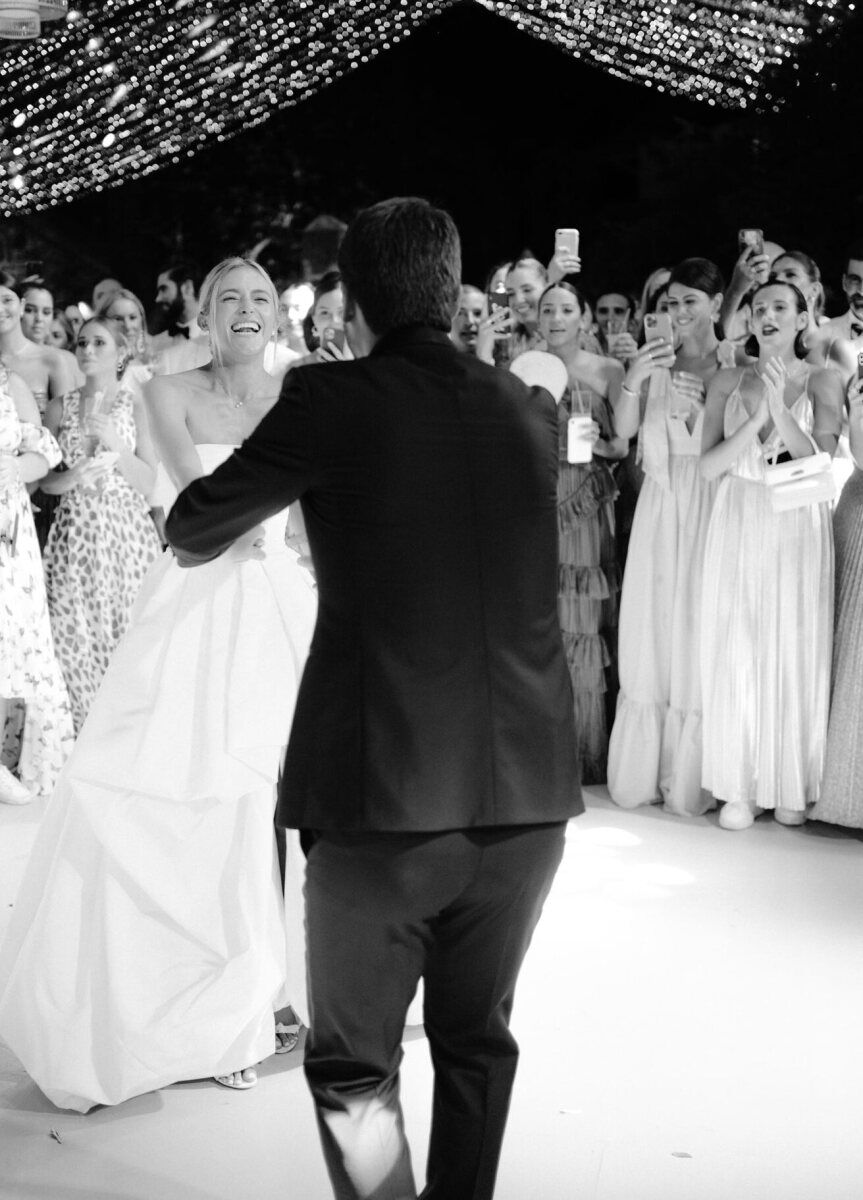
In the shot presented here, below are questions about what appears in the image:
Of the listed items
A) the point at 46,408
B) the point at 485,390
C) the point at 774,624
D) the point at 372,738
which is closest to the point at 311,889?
the point at 372,738

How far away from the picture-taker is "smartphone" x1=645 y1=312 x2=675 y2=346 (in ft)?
16.7

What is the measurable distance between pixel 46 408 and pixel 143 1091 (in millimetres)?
3736

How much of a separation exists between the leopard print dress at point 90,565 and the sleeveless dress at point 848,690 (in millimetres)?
2562

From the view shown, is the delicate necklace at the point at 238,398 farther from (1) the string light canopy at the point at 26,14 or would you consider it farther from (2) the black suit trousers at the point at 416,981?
(1) the string light canopy at the point at 26,14

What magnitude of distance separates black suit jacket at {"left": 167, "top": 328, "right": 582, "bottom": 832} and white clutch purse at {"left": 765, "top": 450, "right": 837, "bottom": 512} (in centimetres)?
294

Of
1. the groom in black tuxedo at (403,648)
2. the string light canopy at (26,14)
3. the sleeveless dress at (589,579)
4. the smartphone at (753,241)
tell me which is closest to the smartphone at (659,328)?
the sleeveless dress at (589,579)

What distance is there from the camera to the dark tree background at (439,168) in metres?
14.4

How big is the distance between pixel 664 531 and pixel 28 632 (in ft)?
7.35

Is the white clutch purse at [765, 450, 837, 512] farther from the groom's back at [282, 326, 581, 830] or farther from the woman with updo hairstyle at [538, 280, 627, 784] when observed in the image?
the groom's back at [282, 326, 581, 830]

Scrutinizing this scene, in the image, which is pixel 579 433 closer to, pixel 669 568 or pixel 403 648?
pixel 669 568

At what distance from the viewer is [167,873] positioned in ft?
10.3

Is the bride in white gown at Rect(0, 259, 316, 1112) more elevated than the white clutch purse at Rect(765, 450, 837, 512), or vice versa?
the white clutch purse at Rect(765, 450, 837, 512)

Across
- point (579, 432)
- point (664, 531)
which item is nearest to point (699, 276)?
point (579, 432)

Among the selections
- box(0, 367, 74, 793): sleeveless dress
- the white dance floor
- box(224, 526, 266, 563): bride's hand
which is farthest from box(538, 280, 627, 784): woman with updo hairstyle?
box(224, 526, 266, 563): bride's hand
